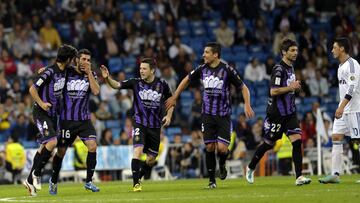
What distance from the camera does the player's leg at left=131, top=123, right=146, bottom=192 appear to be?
17.6 m

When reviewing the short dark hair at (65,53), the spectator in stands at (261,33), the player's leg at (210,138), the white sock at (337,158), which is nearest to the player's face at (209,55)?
the player's leg at (210,138)

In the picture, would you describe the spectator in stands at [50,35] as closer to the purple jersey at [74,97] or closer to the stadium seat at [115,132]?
the stadium seat at [115,132]

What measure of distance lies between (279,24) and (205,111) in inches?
713

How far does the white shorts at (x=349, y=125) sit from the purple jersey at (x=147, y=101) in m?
3.31

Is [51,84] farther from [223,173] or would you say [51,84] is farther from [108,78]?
[223,173]

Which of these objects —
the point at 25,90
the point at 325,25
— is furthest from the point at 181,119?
the point at 325,25

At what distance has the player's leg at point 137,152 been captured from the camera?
17.6 m

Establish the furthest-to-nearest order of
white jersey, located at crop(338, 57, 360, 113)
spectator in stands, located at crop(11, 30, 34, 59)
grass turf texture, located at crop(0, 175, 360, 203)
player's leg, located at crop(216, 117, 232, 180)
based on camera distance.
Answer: spectator in stands, located at crop(11, 30, 34, 59), player's leg, located at crop(216, 117, 232, 180), white jersey, located at crop(338, 57, 360, 113), grass turf texture, located at crop(0, 175, 360, 203)

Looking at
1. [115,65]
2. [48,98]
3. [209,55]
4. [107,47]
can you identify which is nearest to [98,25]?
[107,47]

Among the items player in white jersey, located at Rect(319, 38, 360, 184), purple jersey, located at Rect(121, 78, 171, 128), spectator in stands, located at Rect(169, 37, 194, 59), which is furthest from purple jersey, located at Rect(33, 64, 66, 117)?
spectator in stands, located at Rect(169, 37, 194, 59)

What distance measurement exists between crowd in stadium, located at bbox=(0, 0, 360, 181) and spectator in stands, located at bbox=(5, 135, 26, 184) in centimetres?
109

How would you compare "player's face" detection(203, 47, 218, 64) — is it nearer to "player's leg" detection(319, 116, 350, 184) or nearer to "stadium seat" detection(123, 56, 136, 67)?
"player's leg" detection(319, 116, 350, 184)

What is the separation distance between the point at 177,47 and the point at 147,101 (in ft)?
51.4

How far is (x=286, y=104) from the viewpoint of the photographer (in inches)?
728
